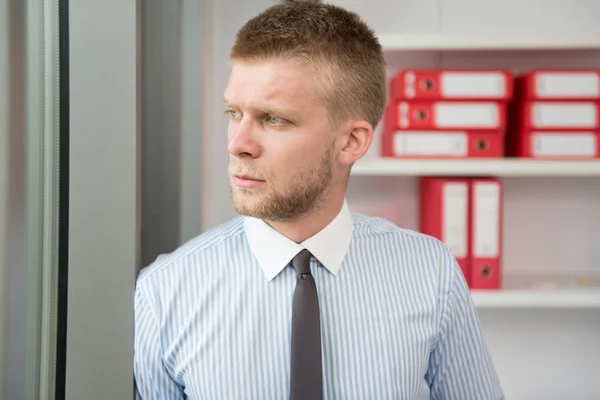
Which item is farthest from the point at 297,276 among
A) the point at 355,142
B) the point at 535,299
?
the point at 535,299

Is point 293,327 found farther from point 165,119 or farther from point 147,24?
point 147,24

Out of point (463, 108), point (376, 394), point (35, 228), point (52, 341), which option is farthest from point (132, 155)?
point (463, 108)

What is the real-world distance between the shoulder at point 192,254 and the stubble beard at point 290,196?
11 cm

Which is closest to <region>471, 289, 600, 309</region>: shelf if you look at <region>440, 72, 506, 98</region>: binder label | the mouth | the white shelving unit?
the white shelving unit

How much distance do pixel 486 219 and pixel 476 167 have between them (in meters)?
0.15

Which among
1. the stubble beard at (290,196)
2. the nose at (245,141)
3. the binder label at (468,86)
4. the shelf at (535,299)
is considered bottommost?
the shelf at (535,299)

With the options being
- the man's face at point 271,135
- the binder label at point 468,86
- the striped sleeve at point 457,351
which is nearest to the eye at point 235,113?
the man's face at point 271,135

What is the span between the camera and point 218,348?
96 centimetres

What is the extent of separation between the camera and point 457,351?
3.52 ft

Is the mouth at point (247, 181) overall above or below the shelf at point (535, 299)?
above

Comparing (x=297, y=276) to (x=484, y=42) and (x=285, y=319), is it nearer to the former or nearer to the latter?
(x=285, y=319)

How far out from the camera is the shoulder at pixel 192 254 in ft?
3.29

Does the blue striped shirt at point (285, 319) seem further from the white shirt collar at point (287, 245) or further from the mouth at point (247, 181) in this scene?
the mouth at point (247, 181)

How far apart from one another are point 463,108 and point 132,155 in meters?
1.08
